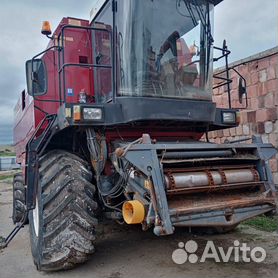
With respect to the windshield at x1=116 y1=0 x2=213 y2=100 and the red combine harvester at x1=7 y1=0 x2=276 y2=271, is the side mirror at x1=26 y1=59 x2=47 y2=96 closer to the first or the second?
the red combine harvester at x1=7 y1=0 x2=276 y2=271

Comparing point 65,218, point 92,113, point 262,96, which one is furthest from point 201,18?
point 65,218

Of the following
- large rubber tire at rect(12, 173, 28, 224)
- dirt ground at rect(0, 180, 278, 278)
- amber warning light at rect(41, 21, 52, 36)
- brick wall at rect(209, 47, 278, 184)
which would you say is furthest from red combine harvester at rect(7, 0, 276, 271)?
brick wall at rect(209, 47, 278, 184)

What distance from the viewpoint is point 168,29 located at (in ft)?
13.9

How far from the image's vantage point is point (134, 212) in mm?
A: 3250

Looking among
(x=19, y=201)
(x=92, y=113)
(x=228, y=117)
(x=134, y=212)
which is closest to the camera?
(x=134, y=212)

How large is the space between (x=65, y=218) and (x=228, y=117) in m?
2.53

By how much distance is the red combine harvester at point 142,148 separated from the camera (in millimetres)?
3508

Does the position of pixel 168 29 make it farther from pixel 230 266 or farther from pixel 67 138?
pixel 230 266

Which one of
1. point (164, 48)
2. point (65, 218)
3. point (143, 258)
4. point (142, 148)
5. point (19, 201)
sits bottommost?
point (143, 258)

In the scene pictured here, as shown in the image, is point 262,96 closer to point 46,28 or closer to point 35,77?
point 46,28

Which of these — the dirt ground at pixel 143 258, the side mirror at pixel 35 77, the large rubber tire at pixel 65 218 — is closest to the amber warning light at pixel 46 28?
the side mirror at pixel 35 77

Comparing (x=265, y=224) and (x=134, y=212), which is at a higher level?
(x=134, y=212)

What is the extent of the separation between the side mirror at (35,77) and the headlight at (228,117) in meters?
2.34

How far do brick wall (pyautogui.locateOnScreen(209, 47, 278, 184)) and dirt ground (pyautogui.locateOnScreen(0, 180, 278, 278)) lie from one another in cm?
212
